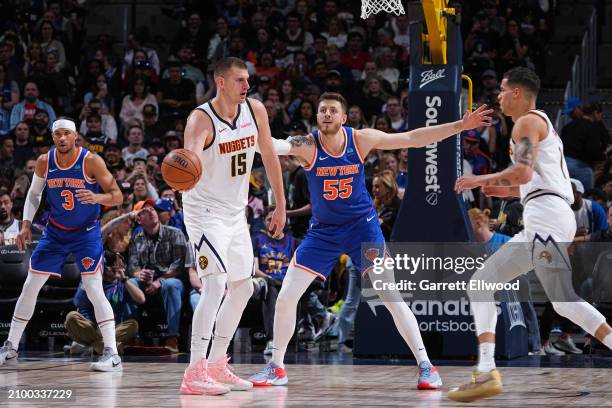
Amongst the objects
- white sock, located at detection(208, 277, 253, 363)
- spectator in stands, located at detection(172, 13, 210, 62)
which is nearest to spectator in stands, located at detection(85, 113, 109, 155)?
spectator in stands, located at detection(172, 13, 210, 62)

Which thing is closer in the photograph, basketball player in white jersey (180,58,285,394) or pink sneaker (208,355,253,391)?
basketball player in white jersey (180,58,285,394)

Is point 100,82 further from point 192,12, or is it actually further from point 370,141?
point 370,141

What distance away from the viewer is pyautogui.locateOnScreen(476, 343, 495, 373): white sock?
6.83 metres

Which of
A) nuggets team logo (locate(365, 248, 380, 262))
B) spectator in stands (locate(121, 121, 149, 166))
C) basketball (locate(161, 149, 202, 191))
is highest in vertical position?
spectator in stands (locate(121, 121, 149, 166))

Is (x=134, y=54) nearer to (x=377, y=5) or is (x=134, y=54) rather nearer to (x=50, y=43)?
(x=50, y=43)

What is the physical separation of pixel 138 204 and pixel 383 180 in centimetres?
280

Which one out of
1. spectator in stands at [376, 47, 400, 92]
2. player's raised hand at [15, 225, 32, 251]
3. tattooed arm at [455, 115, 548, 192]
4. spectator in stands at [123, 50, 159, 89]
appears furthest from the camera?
spectator in stands at [123, 50, 159, 89]

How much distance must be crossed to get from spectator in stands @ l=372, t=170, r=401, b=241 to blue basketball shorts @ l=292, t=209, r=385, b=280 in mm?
3409

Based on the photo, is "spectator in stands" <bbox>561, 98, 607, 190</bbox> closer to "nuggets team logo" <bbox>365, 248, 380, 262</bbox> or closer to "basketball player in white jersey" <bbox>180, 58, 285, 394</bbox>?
"nuggets team logo" <bbox>365, 248, 380, 262</bbox>

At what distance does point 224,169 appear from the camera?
768 centimetres

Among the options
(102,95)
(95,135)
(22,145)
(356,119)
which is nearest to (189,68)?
(102,95)

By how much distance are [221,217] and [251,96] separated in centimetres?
798

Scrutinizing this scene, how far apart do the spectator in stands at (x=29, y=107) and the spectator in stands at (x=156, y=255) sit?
515cm

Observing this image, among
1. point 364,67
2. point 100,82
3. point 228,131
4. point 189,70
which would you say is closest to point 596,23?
point 364,67
